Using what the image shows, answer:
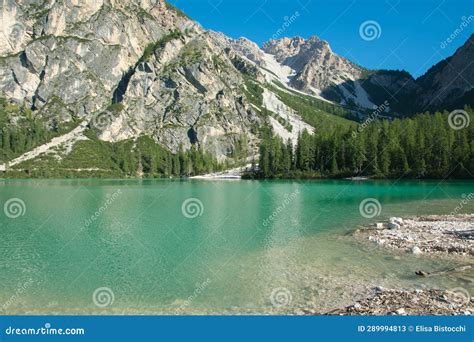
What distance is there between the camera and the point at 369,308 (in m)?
15.7

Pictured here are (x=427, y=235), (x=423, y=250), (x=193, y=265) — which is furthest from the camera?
(x=427, y=235)

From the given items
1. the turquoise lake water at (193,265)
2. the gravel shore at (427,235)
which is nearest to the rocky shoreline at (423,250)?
the gravel shore at (427,235)

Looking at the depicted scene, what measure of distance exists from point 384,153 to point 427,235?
341 feet

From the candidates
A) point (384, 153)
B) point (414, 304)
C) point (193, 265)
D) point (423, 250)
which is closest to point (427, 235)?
point (423, 250)

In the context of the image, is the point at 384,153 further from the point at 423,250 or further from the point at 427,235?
the point at 423,250

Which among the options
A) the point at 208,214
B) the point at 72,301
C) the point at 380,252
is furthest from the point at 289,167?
the point at 72,301

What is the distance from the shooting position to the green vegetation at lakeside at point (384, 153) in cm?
11750

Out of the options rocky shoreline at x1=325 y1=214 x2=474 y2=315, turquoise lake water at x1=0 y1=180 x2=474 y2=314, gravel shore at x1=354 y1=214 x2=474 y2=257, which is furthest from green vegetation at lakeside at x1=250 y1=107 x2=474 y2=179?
turquoise lake water at x1=0 y1=180 x2=474 y2=314

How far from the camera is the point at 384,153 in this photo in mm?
128375

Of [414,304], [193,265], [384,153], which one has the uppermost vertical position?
[384,153]

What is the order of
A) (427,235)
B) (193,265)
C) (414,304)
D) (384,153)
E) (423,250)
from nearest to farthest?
1. (414,304)
2. (193,265)
3. (423,250)
4. (427,235)
5. (384,153)

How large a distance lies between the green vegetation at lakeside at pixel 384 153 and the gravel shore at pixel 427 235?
87.3m

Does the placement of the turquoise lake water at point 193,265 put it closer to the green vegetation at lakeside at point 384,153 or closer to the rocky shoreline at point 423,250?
the rocky shoreline at point 423,250
